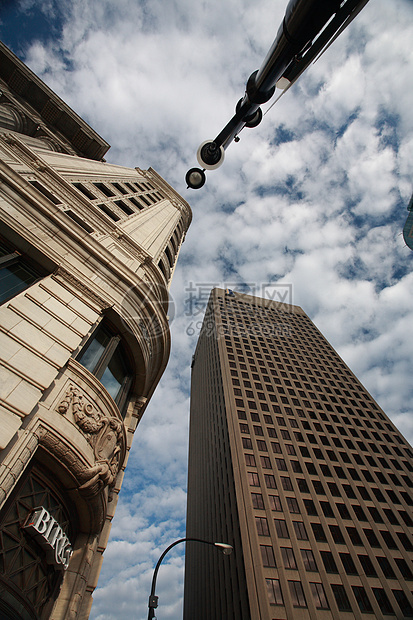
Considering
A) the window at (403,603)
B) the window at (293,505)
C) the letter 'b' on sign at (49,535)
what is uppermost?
the window at (293,505)

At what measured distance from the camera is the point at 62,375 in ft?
25.3

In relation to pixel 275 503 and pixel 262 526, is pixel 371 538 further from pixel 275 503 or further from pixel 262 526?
pixel 262 526

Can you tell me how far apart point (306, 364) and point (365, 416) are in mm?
15041

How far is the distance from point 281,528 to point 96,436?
129 ft

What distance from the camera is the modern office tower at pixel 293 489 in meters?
33.2

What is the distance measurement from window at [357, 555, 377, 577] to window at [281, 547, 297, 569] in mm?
9027

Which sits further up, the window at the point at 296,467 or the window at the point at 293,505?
the window at the point at 296,467

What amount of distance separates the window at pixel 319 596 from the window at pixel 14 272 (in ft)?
138

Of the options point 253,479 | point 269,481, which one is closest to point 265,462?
point 269,481

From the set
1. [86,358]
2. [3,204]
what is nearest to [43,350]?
[86,358]

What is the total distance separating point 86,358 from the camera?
31.3ft

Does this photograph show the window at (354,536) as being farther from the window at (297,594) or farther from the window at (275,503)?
the window at (297,594)

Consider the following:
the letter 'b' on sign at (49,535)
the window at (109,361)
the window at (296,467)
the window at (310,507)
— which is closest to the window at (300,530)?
the window at (310,507)

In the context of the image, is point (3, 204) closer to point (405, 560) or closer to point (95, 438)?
point (95, 438)
